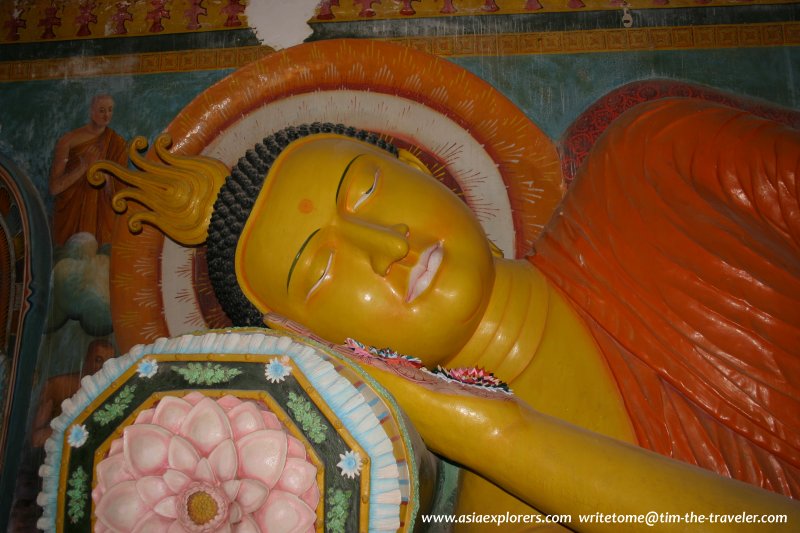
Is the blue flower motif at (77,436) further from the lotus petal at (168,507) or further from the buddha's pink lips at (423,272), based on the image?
the buddha's pink lips at (423,272)

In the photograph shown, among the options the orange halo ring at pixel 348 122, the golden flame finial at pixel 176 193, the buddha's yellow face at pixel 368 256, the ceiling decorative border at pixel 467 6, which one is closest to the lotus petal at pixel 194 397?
the buddha's yellow face at pixel 368 256

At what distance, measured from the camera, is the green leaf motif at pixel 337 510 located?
1.39 m

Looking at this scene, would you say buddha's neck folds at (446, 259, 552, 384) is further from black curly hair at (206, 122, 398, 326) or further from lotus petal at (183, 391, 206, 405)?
lotus petal at (183, 391, 206, 405)

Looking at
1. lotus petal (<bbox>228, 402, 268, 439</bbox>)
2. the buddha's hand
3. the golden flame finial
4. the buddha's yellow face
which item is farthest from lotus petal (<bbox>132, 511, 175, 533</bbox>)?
the golden flame finial

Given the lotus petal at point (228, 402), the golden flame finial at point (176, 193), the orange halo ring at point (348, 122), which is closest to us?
the lotus petal at point (228, 402)

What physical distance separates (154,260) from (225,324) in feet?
1.30

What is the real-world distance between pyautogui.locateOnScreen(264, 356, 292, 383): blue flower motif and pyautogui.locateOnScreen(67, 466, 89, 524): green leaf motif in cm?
50

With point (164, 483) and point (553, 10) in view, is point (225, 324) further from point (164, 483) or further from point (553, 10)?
point (553, 10)

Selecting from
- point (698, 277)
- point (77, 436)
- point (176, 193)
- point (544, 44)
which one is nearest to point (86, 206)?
point (176, 193)

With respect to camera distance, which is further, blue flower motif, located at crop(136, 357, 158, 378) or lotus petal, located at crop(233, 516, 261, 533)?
blue flower motif, located at crop(136, 357, 158, 378)

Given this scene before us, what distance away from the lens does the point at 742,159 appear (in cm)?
198

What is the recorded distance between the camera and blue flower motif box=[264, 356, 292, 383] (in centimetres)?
150

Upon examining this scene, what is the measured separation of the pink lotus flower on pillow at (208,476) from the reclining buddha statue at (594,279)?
353 mm

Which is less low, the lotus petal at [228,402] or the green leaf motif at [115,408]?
the lotus petal at [228,402]
